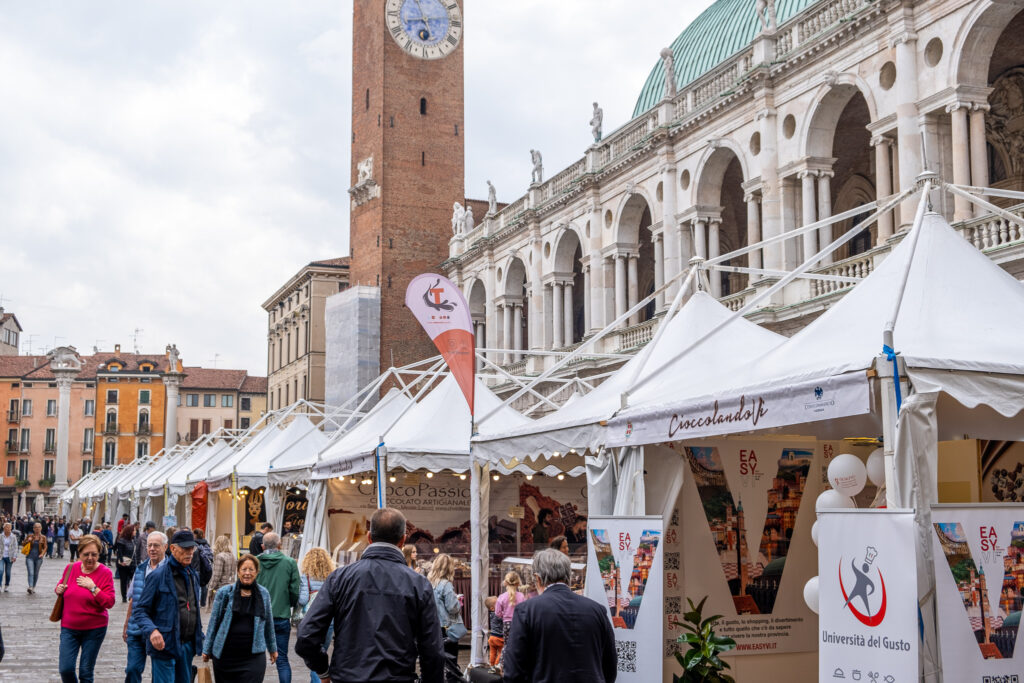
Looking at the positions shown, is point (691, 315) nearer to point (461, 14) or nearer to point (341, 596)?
point (341, 596)

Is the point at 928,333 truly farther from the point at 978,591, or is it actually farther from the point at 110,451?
the point at 110,451

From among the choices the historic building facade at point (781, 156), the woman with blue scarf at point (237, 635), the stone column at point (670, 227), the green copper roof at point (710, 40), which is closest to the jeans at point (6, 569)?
the historic building facade at point (781, 156)

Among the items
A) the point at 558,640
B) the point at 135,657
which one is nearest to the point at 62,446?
the point at 135,657

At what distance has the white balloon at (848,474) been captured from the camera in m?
7.62

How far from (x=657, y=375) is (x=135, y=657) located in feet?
15.4

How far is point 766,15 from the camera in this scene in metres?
25.3

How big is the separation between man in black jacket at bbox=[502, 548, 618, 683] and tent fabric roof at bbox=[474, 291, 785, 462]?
3263 mm

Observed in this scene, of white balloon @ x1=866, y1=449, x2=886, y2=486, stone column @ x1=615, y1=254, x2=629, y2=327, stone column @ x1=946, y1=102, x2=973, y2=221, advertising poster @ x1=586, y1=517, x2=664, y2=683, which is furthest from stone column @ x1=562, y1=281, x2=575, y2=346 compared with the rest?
white balloon @ x1=866, y1=449, x2=886, y2=486

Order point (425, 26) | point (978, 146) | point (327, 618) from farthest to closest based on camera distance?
1. point (425, 26)
2. point (978, 146)
3. point (327, 618)

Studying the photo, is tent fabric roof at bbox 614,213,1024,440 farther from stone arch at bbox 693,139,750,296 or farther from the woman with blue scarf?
stone arch at bbox 693,139,750,296

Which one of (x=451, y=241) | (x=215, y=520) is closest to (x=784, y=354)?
(x=215, y=520)

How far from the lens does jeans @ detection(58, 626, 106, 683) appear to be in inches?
364

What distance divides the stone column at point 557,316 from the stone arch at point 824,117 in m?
13.0

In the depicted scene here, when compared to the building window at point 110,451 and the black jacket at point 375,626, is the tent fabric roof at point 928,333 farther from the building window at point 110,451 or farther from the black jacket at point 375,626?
the building window at point 110,451
